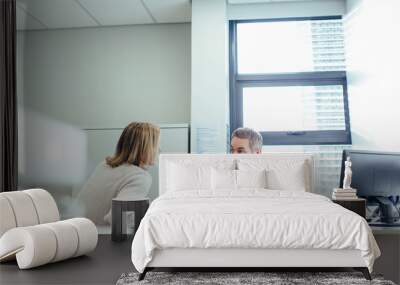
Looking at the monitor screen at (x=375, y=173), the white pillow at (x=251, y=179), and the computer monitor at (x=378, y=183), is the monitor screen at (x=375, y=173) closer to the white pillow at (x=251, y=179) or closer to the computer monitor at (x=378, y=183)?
the computer monitor at (x=378, y=183)

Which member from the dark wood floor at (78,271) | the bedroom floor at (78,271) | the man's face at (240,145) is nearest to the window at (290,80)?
the man's face at (240,145)

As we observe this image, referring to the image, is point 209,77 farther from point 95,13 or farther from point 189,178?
point 95,13

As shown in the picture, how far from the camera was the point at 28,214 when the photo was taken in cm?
312

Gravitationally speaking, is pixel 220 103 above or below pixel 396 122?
above

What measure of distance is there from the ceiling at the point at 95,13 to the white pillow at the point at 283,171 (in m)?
1.99

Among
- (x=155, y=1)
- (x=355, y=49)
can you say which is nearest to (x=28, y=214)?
(x=155, y=1)

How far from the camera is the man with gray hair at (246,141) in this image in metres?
4.49

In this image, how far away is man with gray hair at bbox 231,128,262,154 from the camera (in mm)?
4488

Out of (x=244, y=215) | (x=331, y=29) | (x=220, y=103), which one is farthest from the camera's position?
(x=331, y=29)

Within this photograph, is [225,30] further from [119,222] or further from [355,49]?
[119,222]

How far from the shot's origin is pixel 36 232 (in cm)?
278

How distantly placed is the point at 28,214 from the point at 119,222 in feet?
3.19

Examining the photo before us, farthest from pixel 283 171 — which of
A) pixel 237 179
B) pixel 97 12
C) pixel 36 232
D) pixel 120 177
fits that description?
pixel 97 12

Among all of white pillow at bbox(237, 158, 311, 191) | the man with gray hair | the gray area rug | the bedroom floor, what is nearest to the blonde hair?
the man with gray hair
